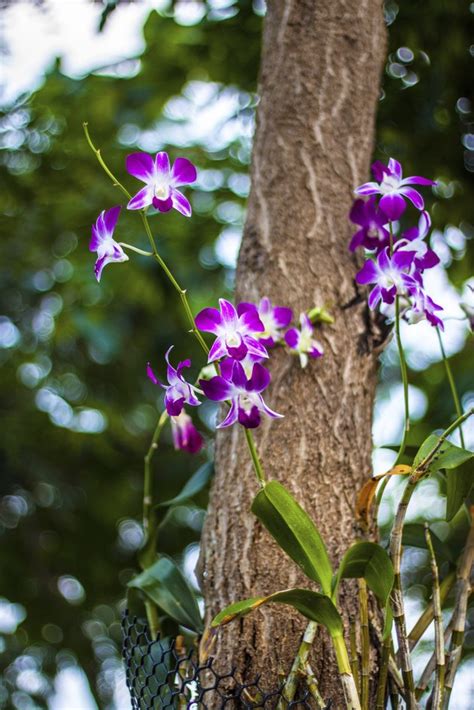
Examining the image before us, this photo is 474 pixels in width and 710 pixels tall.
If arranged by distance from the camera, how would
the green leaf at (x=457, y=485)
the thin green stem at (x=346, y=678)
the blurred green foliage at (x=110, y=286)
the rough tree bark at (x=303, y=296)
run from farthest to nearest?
1. the blurred green foliage at (x=110, y=286)
2. the rough tree bark at (x=303, y=296)
3. the green leaf at (x=457, y=485)
4. the thin green stem at (x=346, y=678)

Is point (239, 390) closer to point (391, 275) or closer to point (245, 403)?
point (245, 403)

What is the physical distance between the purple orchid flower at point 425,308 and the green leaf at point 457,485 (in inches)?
7.4

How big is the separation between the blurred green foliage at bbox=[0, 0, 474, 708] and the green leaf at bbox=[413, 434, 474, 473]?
1313 millimetres

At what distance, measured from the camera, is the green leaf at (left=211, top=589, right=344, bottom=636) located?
0.88m

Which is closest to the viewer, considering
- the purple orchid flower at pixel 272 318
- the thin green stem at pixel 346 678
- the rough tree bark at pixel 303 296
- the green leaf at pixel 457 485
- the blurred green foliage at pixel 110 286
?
the thin green stem at pixel 346 678

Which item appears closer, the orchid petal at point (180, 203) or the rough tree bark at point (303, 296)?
the orchid petal at point (180, 203)

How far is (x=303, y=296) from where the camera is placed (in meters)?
1.31

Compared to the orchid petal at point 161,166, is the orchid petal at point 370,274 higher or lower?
lower

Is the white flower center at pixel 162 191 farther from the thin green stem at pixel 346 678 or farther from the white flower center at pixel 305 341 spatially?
the thin green stem at pixel 346 678

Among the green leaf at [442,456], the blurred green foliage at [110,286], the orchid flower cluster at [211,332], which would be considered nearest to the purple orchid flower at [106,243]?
the orchid flower cluster at [211,332]

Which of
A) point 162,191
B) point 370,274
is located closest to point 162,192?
point 162,191

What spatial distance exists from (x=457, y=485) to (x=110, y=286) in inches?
73.0

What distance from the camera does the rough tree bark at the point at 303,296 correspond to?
109cm

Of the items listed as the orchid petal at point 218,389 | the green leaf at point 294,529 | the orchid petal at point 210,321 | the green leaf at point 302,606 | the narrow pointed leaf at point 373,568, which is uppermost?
the orchid petal at point 210,321
